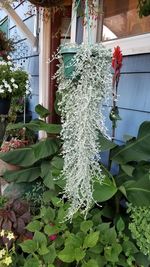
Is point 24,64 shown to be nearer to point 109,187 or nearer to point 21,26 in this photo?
point 21,26

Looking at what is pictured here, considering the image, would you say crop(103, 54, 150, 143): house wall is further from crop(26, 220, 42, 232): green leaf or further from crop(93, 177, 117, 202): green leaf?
crop(26, 220, 42, 232): green leaf

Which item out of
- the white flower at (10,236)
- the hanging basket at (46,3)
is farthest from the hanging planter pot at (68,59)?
the hanging basket at (46,3)

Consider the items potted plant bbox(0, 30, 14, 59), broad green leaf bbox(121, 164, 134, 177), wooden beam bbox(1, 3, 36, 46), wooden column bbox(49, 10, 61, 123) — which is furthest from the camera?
potted plant bbox(0, 30, 14, 59)

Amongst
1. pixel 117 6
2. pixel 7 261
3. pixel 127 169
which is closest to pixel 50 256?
pixel 7 261

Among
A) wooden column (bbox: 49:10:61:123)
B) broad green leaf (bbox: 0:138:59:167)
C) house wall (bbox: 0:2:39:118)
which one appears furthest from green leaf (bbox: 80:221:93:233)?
house wall (bbox: 0:2:39:118)

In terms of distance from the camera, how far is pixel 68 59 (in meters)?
1.28

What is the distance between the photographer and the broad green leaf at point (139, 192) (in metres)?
1.68

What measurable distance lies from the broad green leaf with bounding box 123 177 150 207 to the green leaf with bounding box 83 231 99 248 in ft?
1.04

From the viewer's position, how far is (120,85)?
240 cm

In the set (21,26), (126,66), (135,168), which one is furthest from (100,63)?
(21,26)

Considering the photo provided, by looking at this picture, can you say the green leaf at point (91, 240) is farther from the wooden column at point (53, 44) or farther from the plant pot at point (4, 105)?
the wooden column at point (53, 44)

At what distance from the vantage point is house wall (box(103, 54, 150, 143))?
2.15 metres

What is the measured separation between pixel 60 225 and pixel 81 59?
101 centimetres

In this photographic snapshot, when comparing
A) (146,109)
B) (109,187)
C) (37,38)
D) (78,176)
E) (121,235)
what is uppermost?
(37,38)
